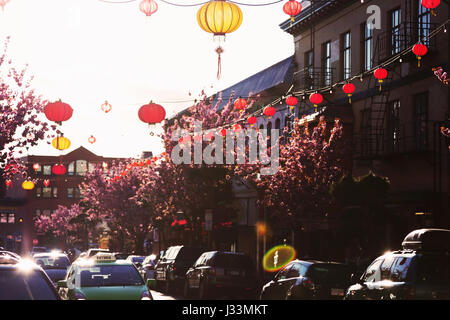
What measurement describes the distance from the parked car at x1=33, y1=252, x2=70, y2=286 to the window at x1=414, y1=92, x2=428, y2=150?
13030mm

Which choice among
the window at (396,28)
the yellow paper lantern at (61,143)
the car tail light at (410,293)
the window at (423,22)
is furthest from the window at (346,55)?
the car tail light at (410,293)

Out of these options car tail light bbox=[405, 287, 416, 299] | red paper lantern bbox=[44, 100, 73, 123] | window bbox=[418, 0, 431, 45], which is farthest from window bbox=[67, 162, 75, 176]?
car tail light bbox=[405, 287, 416, 299]

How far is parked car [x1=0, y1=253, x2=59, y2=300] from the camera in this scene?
987 cm

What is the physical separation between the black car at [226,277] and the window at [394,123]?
7.65 meters

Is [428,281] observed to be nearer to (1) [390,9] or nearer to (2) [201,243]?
(1) [390,9]

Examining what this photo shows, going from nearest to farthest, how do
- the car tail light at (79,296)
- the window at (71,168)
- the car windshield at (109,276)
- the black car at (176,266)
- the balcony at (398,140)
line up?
the car tail light at (79,296), the car windshield at (109,276), the balcony at (398,140), the black car at (176,266), the window at (71,168)

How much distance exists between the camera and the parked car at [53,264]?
2742 cm

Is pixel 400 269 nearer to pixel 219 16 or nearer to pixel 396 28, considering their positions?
pixel 219 16

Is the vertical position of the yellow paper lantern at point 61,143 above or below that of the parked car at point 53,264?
above

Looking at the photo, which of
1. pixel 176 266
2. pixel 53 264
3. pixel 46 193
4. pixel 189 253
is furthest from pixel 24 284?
pixel 46 193

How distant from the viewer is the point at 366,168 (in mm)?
33594

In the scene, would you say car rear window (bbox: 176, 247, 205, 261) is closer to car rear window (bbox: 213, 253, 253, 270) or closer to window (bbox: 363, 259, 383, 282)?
car rear window (bbox: 213, 253, 253, 270)

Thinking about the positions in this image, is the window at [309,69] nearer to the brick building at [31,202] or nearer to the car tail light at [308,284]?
the car tail light at [308,284]
